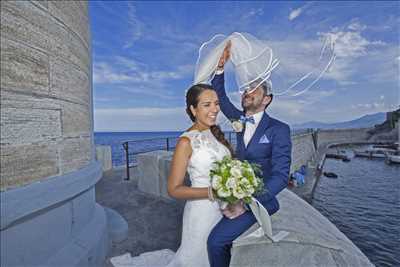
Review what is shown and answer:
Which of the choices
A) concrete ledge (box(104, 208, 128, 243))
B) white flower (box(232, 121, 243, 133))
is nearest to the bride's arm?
white flower (box(232, 121, 243, 133))

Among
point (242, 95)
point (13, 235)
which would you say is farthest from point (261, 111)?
point (13, 235)

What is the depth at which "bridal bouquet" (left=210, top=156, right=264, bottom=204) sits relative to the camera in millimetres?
1821

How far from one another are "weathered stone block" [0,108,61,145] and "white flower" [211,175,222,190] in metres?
1.68

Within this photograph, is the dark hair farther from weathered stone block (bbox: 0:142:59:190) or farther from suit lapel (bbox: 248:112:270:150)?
weathered stone block (bbox: 0:142:59:190)

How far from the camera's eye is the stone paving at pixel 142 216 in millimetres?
3877

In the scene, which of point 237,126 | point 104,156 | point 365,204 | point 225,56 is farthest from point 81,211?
point 365,204

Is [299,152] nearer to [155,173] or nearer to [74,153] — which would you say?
[155,173]

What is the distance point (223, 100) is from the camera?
299 cm

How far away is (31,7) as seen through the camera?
6.64ft

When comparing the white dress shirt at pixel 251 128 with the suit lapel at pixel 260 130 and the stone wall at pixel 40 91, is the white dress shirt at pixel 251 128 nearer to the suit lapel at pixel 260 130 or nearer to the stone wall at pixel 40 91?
the suit lapel at pixel 260 130

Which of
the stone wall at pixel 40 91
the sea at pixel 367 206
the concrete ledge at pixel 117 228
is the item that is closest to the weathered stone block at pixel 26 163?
the stone wall at pixel 40 91

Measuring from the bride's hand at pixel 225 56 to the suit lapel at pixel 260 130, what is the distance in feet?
2.76

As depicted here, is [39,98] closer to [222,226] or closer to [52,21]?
[52,21]

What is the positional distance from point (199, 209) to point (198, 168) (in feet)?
1.50
